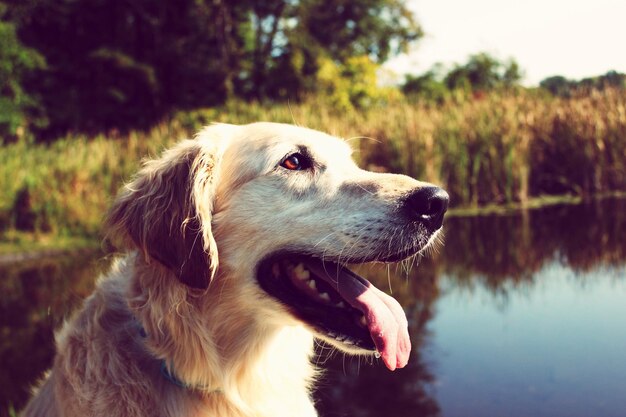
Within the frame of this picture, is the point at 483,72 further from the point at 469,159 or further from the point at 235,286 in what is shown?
the point at 235,286

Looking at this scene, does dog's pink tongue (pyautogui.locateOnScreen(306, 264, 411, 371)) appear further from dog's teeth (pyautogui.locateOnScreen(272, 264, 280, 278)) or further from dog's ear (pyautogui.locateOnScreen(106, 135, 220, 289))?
dog's ear (pyautogui.locateOnScreen(106, 135, 220, 289))

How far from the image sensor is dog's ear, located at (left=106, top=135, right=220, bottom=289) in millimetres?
2275

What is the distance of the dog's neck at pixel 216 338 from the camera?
2.31 metres

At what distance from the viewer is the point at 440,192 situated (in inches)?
88.7

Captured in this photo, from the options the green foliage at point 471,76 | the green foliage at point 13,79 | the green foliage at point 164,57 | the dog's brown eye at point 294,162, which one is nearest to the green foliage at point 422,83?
the green foliage at point 471,76

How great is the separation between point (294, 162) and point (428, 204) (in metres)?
0.68

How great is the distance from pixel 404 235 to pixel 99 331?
53.0 inches

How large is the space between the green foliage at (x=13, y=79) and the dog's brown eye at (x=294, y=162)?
23.9m

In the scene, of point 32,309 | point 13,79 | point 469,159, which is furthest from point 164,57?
point 32,309

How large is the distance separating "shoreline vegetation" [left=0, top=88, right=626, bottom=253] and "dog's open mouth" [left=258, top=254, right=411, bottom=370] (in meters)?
6.54

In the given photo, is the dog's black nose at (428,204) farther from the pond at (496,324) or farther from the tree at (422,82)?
the tree at (422,82)

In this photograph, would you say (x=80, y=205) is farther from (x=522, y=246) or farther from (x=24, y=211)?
(x=522, y=246)

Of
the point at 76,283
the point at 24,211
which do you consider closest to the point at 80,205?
the point at 24,211

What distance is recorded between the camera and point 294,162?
8.63 ft
